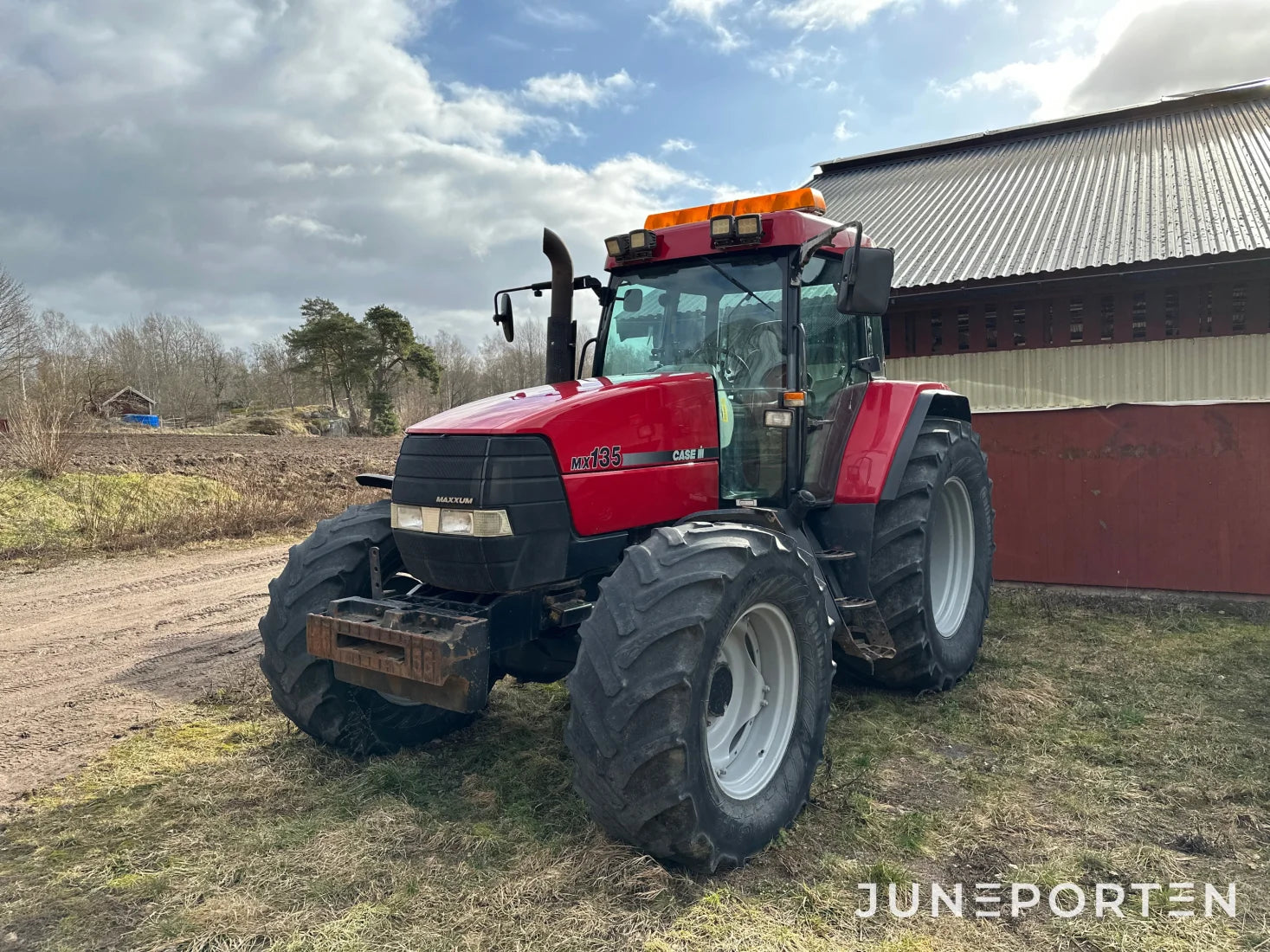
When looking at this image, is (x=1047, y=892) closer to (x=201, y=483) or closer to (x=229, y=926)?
(x=229, y=926)

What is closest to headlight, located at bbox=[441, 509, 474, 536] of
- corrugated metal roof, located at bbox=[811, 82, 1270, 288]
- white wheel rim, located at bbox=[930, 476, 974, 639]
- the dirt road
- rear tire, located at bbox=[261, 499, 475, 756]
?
rear tire, located at bbox=[261, 499, 475, 756]

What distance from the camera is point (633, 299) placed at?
14.0 ft

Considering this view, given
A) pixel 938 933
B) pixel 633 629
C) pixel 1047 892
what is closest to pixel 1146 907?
pixel 1047 892

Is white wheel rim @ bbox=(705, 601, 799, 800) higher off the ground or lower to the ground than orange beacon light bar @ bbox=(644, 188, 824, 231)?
lower

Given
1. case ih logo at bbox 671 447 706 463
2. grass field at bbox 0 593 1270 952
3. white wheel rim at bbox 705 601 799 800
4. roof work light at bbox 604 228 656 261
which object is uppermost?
roof work light at bbox 604 228 656 261

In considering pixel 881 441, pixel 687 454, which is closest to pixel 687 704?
pixel 687 454

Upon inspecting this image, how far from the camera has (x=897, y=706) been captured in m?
4.50

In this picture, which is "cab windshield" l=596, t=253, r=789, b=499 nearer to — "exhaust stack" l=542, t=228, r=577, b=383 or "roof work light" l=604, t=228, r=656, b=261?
"roof work light" l=604, t=228, r=656, b=261

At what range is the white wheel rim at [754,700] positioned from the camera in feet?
10.3

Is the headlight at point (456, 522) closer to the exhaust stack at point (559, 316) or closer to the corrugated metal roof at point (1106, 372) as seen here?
the exhaust stack at point (559, 316)

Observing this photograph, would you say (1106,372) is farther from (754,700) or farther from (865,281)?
(754,700)

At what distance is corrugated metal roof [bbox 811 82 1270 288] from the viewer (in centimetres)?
905

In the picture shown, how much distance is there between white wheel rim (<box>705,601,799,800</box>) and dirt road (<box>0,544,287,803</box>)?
10.0ft

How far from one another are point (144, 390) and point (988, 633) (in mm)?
61959
